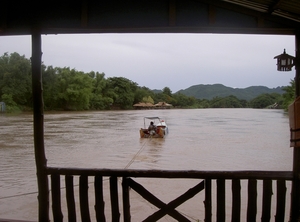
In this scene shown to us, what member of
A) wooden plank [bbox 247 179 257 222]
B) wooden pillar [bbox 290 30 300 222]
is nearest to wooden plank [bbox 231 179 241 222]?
wooden plank [bbox 247 179 257 222]

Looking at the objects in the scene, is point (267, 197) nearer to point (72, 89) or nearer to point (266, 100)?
point (72, 89)

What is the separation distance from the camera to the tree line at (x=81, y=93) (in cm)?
4050

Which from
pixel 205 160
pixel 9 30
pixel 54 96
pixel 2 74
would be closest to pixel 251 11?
pixel 9 30

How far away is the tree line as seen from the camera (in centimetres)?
4050

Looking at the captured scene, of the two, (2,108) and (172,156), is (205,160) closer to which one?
(172,156)

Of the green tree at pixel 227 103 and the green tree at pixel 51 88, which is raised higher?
the green tree at pixel 51 88

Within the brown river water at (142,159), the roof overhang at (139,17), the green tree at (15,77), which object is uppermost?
the green tree at (15,77)

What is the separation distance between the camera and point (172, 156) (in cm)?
1359

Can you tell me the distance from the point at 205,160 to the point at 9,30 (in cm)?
1097

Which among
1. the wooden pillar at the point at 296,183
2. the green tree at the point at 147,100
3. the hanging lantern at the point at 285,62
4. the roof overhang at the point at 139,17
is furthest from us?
the green tree at the point at 147,100

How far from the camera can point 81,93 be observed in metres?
54.9

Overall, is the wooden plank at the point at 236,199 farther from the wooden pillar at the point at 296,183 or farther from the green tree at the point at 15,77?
the green tree at the point at 15,77

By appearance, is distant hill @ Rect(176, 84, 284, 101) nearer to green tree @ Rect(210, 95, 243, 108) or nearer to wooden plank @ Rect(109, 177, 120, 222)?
green tree @ Rect(210, 95, 243, 108)

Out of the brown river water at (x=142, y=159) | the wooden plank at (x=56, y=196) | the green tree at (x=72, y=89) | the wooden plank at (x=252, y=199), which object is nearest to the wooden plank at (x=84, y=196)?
the wooden plank at (x=56, y=196)
